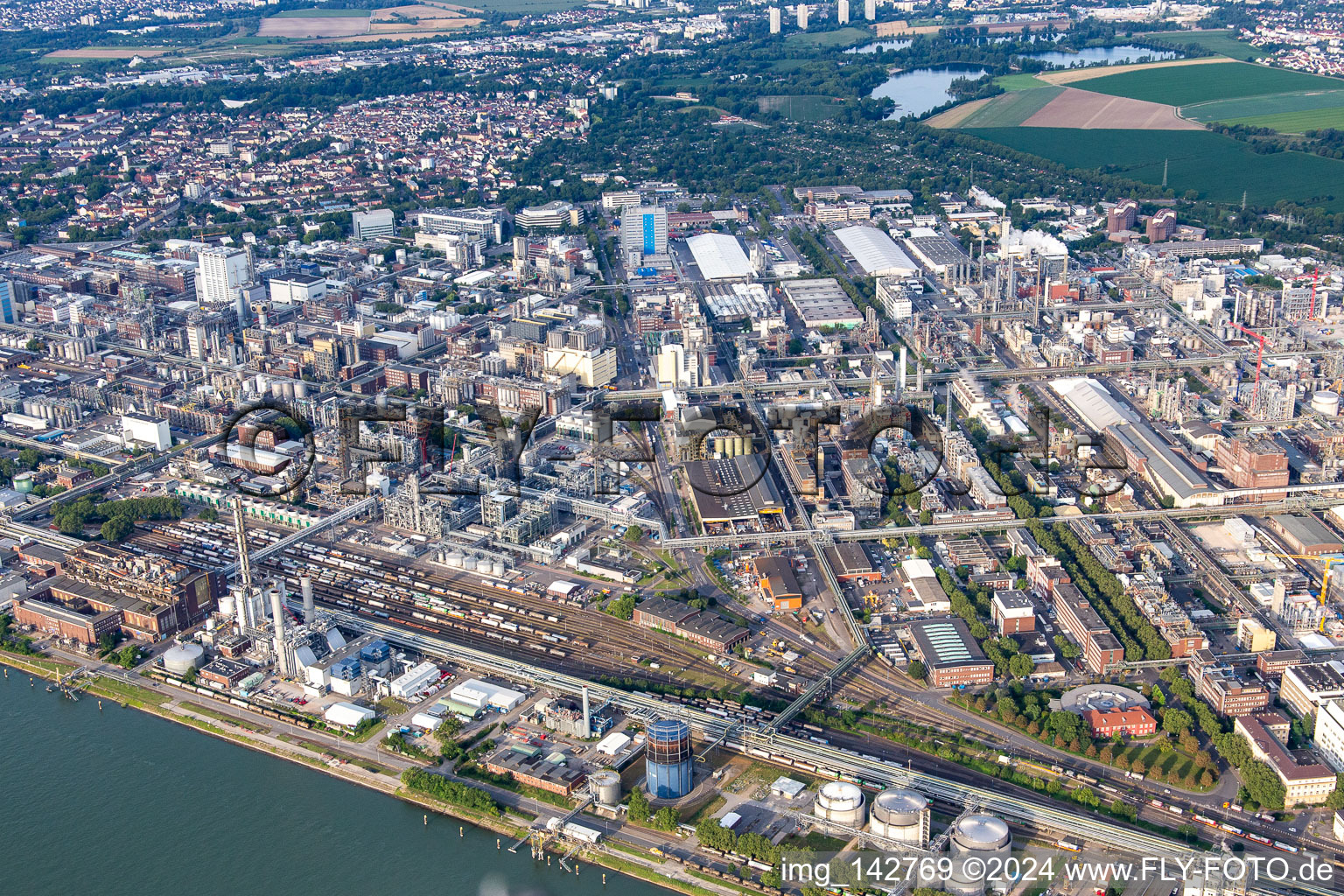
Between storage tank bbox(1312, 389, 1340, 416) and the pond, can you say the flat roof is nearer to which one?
storage tank bbox(1312, 389, 1340, 416)

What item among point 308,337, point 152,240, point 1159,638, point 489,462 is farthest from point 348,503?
point 152,240

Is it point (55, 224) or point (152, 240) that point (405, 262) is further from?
point (55, 224)

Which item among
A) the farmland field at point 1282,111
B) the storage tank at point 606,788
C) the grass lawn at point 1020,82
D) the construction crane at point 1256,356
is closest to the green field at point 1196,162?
the farmland field at point 1282,111

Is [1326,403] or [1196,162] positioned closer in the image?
[1326,403]

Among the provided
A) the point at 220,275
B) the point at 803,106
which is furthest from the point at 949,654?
the point at 803,106

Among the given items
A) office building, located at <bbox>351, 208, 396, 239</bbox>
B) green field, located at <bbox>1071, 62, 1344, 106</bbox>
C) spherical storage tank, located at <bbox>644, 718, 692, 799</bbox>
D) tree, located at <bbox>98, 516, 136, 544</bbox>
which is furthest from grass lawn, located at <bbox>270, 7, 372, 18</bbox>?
spherical storage tank, located at <bbox>644, 718, 692, 799</bbox>

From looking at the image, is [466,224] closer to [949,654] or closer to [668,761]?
[949,654]
